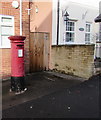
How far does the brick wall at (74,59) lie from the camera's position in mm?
6512

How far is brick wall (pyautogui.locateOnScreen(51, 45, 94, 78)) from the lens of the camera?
6.51 metres

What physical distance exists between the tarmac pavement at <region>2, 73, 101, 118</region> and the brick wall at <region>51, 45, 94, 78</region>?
1.24 m

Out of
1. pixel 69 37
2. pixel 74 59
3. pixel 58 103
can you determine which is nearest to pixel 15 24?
pixel 74 59

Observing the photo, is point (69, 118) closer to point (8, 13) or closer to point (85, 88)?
point (85, 88)

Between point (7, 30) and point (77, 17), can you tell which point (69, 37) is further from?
point (7, 30)

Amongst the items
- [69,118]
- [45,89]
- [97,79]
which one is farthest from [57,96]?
[97,79]

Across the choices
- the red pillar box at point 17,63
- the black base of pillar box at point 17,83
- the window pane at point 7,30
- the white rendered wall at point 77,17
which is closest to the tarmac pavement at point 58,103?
the black base of pillar box at point 17,83

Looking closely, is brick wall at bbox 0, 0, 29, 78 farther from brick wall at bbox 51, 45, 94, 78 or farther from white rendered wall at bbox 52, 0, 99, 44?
brick wall at bbox 51, 45, 94, 78

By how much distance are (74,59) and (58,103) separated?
347 centimetres

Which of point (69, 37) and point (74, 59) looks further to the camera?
point (69, 37)

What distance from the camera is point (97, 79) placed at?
6383mm

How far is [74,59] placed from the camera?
7168mm

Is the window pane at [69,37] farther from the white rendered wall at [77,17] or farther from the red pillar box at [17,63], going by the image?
the red pillar box at [17,63]

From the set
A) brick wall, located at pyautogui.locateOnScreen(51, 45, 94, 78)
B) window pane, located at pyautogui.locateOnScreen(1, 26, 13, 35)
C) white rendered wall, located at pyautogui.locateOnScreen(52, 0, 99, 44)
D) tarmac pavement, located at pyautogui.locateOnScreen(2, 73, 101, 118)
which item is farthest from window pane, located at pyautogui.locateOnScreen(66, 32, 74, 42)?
tarmac pavement, located at pyautogui.locateOnScreen(2, 73, 101, 118)
